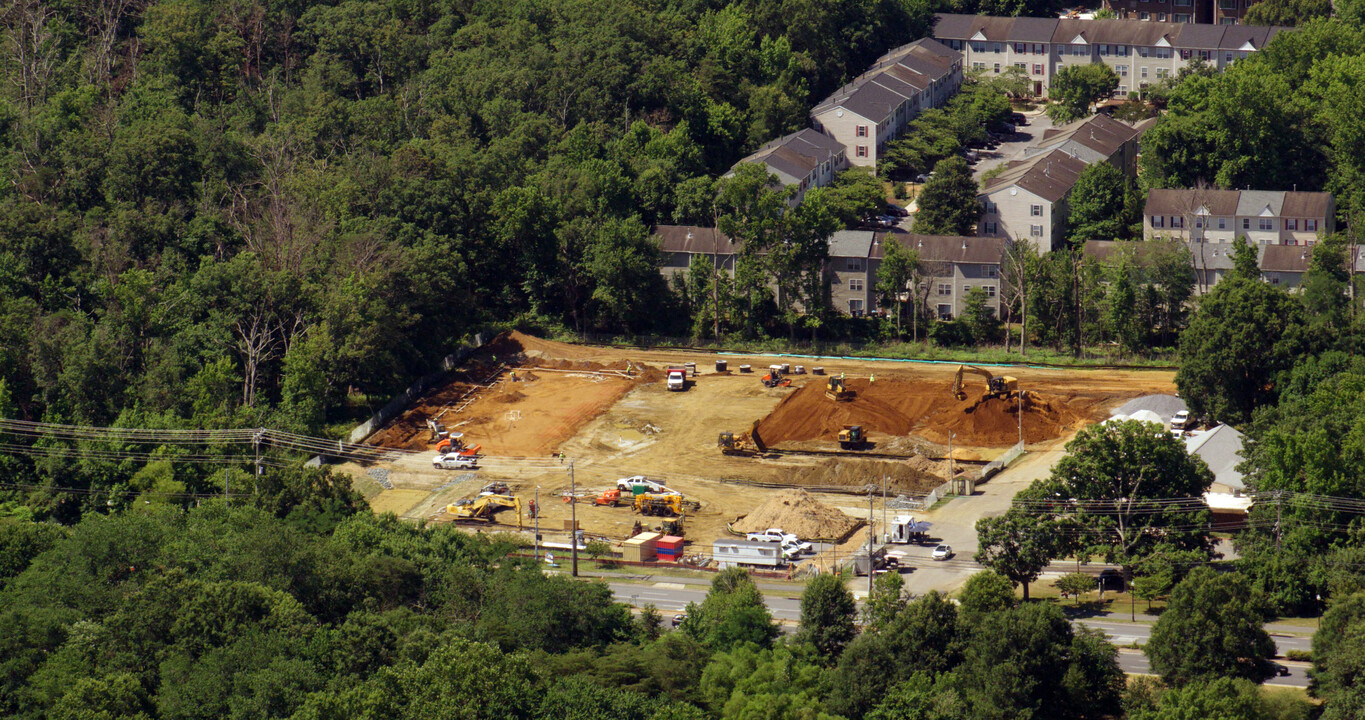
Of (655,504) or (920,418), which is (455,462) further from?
(920,418)

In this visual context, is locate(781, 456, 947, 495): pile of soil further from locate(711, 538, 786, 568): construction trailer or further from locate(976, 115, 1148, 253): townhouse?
locate(976, 115, 1148, 253): townhouse

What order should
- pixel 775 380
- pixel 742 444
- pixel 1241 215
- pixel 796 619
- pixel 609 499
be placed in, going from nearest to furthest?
pixel 796 619 < pixel 609 499 < pixel 742 444 < pixel 775 380 < pixel 1241 215

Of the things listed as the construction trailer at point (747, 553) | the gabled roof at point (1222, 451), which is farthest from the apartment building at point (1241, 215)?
the construction trailer at point (747, 553)

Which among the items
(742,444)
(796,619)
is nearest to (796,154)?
(742,444)

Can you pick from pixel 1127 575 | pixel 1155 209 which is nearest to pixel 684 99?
pixel 1155 209

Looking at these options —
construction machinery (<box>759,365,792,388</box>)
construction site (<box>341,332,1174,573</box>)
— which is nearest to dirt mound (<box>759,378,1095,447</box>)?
construction site (<box>341,332,1174,573</box>)

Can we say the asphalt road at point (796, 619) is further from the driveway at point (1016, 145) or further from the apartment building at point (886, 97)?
the apartment building at point (886, 97)

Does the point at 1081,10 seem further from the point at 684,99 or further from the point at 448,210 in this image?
the point at 448,210
